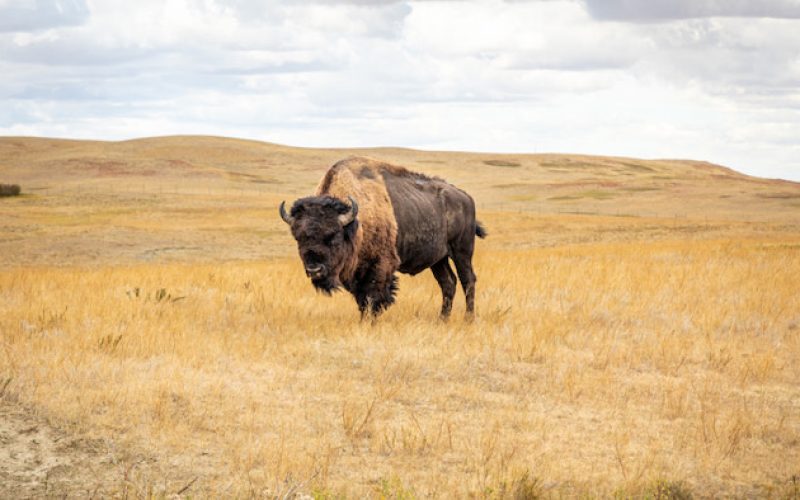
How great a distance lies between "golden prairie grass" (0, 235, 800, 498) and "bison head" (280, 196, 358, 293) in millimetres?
777

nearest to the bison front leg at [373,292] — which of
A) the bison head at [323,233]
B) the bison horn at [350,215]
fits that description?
the bison head at [323,233]

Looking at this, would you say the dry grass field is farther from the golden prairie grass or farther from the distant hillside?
the distant hillside

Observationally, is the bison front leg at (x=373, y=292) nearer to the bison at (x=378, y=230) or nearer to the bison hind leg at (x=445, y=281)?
the bison at (x=378, y=230)

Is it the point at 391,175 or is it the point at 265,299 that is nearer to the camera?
the point at 391,175

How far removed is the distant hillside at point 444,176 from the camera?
51719mm

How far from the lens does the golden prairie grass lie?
5379 mm

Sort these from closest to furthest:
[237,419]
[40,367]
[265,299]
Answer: [237,419] < [40,367] < [265,299]

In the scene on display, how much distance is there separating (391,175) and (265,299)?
2.79 metres

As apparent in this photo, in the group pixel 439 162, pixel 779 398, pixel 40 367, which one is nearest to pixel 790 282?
pixel 779 398

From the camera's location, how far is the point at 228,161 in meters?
86.1

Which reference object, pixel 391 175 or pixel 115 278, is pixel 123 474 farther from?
pixel 115 278

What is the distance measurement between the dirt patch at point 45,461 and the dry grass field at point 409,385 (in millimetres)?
19

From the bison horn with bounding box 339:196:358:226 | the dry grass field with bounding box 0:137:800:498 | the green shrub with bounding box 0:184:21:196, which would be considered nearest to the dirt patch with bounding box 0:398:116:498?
the dry grass field with bounding box 0:137:800:498

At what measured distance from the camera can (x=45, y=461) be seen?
546 centimetres
